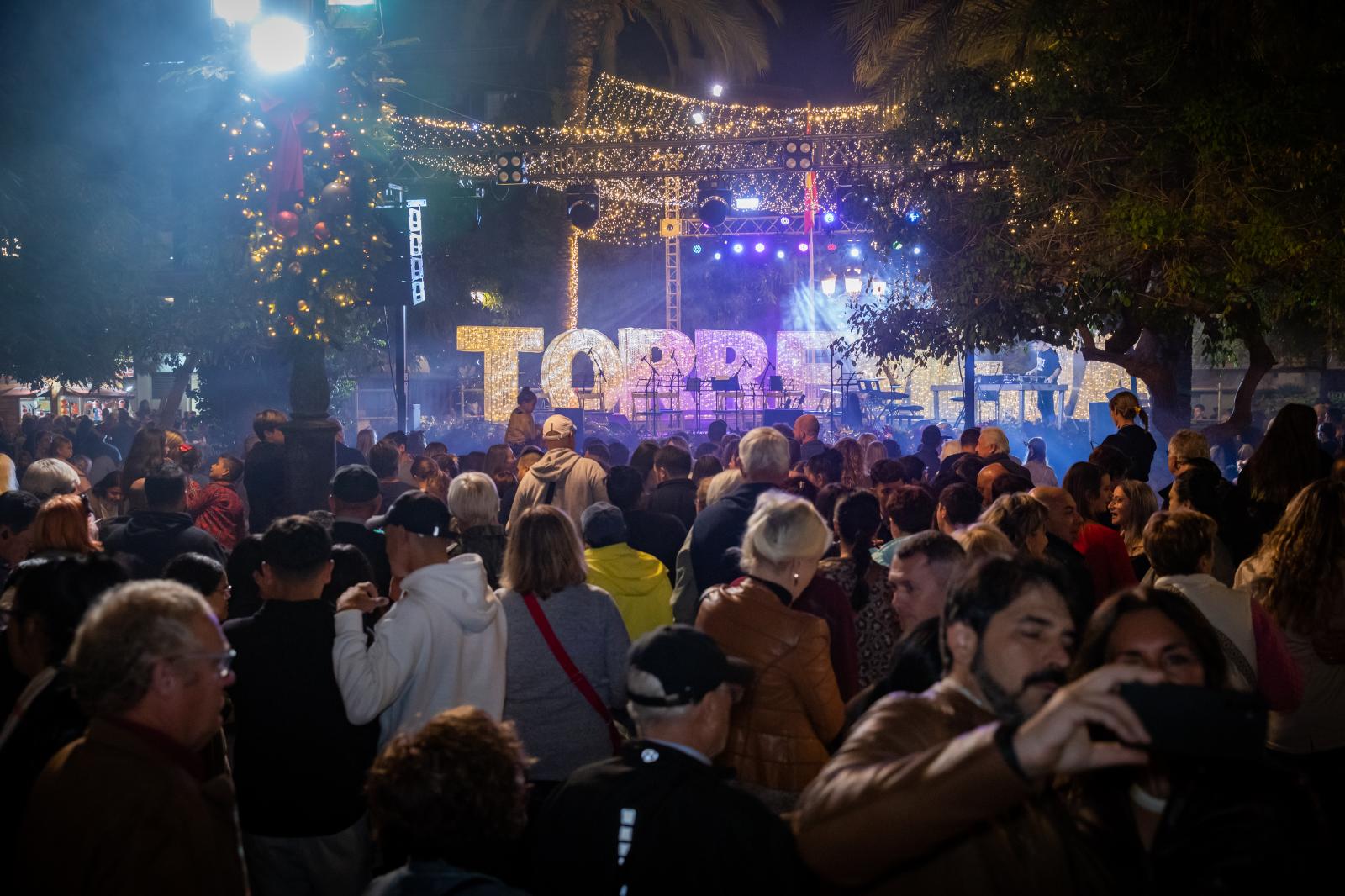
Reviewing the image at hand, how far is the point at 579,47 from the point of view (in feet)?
78.7

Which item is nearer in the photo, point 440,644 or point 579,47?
point 440,644

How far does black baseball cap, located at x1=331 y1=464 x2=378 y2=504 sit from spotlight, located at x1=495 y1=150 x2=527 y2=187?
13.0m

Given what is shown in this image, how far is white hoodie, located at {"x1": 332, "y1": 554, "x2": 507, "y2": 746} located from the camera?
170 inches

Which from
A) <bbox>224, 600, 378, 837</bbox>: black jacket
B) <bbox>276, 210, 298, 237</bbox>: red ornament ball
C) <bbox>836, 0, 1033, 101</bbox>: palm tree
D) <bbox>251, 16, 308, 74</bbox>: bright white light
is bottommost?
<bbox>224, 600, 378, 837</bbox>: black jacket

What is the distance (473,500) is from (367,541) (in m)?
0.63

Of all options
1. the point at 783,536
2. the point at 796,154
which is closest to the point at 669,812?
the point at 783,536

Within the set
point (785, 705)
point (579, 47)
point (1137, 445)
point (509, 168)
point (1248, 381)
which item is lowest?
point (785, 705)

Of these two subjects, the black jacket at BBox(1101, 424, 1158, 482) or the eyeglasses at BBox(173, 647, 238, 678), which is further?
the black jacket at BBox(1101, 424, 1158, 482)

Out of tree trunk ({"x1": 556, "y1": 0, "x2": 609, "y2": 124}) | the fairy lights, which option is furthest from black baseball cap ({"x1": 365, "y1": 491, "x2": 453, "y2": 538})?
the fairy lights

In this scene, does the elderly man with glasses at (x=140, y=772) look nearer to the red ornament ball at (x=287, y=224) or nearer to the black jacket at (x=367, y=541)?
the black jacket at (x=367, y=541)

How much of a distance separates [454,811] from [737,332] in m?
26.3

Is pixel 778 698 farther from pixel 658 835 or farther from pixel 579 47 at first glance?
pixel 579 47

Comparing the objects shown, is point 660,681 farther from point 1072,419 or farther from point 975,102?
point 1072,419

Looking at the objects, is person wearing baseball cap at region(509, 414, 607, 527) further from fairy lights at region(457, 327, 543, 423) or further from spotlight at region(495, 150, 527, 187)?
fairy lights at region(457, 327, 543, 423)
